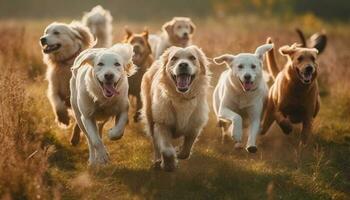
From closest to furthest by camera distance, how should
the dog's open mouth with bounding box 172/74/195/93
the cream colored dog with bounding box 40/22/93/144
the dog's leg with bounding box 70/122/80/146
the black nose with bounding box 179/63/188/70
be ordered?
1. the black nose with bounding box 179/63/188/70
2. the dog's open mouth with bounding box 172/74/195/93
3. the dog's leg with bounding box 70/122/80/146
4. the cream colored dog with bounding box 40/22/93/144

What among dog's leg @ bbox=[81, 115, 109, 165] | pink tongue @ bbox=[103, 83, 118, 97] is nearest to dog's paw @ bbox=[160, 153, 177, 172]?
dog's leg @ bbox=[81, 115, 109, 165]

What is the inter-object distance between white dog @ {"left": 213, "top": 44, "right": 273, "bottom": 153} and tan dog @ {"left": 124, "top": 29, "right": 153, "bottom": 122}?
1761 millimetres

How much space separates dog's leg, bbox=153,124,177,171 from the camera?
23.3ft

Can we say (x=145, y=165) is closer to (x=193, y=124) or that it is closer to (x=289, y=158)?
(x=193, y=124)

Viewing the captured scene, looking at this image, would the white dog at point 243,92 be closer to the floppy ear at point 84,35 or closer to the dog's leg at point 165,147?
the dog's leg at point 165,147

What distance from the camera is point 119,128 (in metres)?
7.38

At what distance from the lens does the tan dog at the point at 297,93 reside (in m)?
8.21

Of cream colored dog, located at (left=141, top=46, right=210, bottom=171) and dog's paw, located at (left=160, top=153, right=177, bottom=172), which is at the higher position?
cream colored dog, located at (left=141, top=46, right=210, bottom=171)

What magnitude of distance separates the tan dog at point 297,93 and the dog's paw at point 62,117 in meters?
2.63

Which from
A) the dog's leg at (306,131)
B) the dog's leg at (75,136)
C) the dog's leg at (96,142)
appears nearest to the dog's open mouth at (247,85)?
the dog's leg at (306,131)

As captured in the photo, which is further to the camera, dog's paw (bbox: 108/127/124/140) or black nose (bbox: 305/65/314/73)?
black nose (bbox: 305/65/314/73)

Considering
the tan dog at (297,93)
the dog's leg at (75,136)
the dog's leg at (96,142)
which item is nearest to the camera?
the dog's leg at (96,142)

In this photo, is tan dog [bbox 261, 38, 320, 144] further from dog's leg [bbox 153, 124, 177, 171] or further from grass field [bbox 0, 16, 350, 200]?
dog's leg [bbox 153, 124, 177, 171]

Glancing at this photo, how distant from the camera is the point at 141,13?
37.8 m
